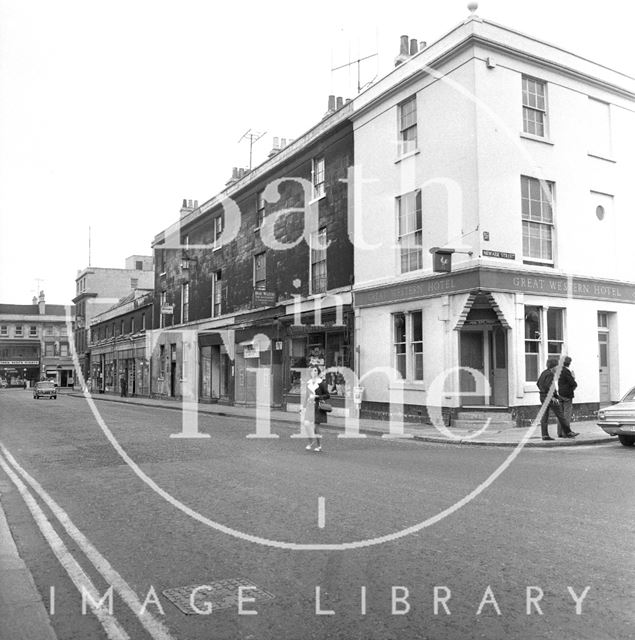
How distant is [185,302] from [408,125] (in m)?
21.4

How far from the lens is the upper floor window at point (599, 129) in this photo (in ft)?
63.2

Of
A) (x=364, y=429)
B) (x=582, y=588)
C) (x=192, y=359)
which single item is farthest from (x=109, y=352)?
(x=582, y=588)

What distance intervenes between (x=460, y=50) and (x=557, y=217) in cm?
538

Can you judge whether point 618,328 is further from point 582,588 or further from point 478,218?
point 582,588

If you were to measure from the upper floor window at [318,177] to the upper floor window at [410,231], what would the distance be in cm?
469

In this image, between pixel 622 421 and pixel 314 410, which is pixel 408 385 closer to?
pixel 622 421

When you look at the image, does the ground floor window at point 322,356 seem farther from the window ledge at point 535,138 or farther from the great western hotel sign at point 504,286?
the window ledge at point 535,138

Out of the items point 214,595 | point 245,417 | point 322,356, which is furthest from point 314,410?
point 245,417

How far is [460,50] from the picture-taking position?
685 inches

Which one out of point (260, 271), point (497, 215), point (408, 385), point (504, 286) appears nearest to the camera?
point (504, 286)

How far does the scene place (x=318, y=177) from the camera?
24094mm

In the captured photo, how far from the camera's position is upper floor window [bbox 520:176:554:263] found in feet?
58.0

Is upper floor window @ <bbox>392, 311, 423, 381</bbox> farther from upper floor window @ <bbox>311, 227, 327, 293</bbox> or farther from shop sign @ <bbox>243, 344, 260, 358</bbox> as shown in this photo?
shop sign @ <bbox>243, 344, 260, 358</bbox>

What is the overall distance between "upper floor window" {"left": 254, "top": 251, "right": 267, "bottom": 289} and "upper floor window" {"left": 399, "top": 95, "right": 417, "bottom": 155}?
10.1 m
